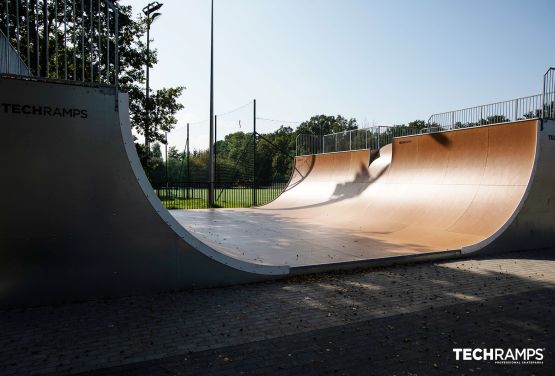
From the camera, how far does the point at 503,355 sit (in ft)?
11.5

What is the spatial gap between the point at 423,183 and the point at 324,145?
10.3 m

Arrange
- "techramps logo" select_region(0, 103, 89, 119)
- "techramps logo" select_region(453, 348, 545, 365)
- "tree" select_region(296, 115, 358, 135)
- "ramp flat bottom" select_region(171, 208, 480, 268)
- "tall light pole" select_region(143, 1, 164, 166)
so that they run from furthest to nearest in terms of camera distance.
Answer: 1. "tree" select_region(296, 115, 358, 135)
2. "tall light pole" select_region(143, 1, 164, 166)
3. "ramp flat bottom" select_region(171, 208, 480, 268)
4. "techramps logo" select_region(0, 103, 89, 119)
5. "techramps logo" select_region(453, 348, 545, 365)

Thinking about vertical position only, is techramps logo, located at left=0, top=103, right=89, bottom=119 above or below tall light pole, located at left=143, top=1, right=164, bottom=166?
below

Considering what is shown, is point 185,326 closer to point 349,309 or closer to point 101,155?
point 349,309

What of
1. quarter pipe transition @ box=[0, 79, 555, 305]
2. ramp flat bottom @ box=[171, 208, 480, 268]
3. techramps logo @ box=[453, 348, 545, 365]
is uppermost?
quarter pipe transition @ box=[0, 79, 555, 305]

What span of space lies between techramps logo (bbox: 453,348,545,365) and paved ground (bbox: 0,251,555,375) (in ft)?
0.23

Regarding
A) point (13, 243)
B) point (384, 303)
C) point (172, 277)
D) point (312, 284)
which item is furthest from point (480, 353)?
point (13, 243)

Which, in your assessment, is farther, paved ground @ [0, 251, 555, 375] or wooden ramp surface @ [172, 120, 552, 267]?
wooden ramp surface @ [172, 120, 552, 267]

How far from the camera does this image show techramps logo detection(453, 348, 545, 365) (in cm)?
338

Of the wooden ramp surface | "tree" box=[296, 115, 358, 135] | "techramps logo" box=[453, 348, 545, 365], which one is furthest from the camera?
"tree" box=[296, 115, 358, 135]

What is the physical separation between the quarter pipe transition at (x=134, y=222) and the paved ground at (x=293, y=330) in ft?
1.17

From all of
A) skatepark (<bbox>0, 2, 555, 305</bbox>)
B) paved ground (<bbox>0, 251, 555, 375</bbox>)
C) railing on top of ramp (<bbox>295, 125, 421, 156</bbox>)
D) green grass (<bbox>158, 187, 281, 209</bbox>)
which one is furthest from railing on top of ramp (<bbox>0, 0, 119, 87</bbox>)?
railing on top of ramp (<bbox>295, 125, 421, 156</bbox>)

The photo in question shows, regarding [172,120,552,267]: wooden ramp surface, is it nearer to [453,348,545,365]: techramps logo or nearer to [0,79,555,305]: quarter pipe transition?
[0,79,555,305]: quarter pipe transition

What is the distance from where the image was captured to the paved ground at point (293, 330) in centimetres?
326
